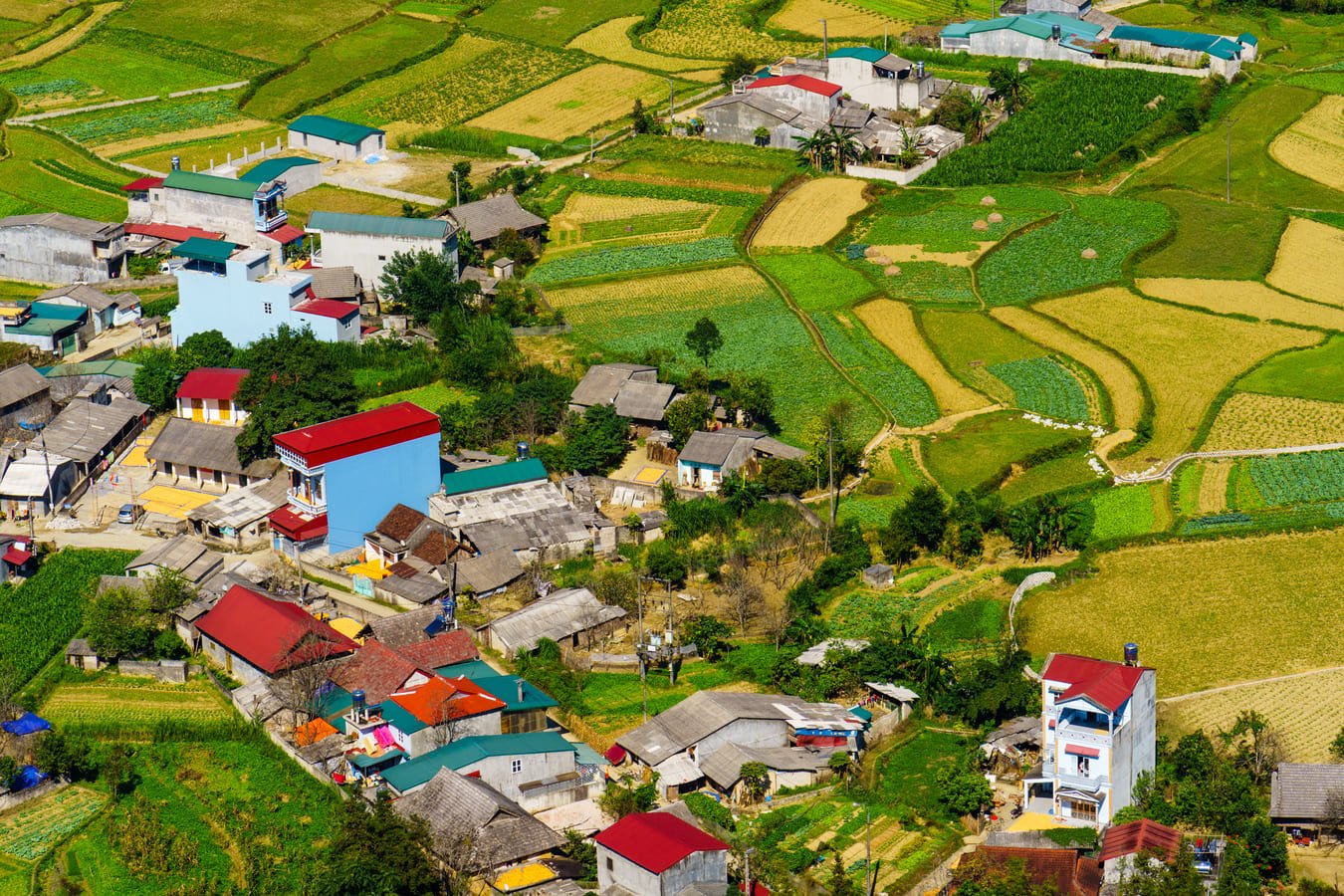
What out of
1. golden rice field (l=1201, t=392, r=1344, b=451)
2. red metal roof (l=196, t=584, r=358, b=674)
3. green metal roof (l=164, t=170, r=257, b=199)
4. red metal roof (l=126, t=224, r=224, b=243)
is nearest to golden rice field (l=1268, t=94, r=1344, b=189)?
golden rice field (l=1201, t=392, r=1344, b=451)

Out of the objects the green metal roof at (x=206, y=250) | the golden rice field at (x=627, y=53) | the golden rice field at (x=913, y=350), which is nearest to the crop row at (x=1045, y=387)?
the golden rice field at (x=913, y=350)

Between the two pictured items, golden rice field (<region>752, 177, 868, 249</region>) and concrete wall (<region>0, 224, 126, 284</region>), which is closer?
concrete wall (<region>0, 224, 126, 284</region>)

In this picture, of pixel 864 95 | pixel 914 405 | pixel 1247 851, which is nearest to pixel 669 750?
pixel 1247 851

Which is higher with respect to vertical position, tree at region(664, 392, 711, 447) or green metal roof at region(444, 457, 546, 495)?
tree at region(664, 392, 711, 447)

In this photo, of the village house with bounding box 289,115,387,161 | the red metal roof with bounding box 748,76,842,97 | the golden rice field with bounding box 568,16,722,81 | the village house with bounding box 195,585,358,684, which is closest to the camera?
the village house with bounding box 195,585,358,684

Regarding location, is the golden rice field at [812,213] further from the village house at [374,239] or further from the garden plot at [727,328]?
the village house at [374,239]

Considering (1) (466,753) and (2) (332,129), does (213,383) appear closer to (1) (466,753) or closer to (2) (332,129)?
(1) (466,753)

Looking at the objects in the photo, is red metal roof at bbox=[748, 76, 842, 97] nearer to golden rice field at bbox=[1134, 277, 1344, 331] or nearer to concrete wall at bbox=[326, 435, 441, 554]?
golden rice field at bbox=[1134, 277, 1344, 331]

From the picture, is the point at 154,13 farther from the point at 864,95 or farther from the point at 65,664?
the point at 65,664
